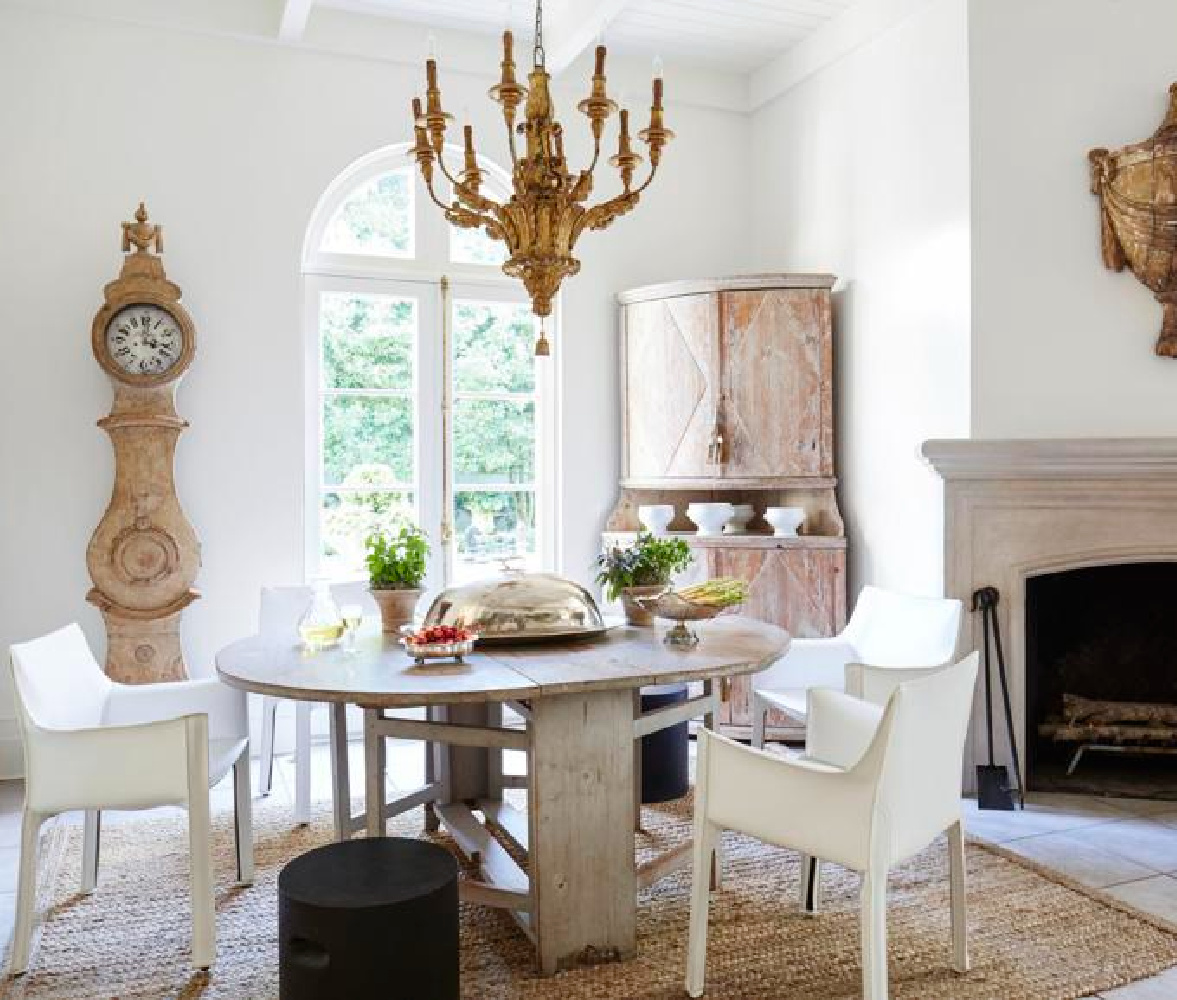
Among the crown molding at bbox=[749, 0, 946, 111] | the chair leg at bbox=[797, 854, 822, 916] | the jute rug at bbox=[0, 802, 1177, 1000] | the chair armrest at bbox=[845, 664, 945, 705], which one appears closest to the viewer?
the jute rug at bbox=[0, 802, 1177, 1000]

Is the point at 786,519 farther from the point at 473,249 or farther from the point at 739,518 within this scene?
the point at 473,249

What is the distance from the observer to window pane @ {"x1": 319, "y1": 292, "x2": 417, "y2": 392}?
15.5 feet

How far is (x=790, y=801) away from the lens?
2234mm

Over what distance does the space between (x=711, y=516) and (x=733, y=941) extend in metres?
2.37

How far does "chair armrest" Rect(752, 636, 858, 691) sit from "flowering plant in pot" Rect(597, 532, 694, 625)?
64cm

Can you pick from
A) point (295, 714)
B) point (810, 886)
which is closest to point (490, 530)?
point (295, 714)

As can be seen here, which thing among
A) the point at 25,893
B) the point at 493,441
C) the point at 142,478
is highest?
the point at 493,441

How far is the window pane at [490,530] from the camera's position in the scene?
492 cm

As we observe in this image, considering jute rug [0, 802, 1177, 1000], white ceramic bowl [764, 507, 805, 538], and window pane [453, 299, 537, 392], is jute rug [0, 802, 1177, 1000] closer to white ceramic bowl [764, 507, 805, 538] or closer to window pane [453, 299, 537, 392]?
white ceramic bowl [764, 507, 805, 538]

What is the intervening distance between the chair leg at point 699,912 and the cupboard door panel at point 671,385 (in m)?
2.53

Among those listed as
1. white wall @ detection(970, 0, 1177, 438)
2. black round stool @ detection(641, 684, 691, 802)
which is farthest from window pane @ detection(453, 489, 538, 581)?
white wall @ detection(970, 0, 1177, 438)

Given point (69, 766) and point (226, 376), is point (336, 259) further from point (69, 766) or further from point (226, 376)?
point (69, 766)

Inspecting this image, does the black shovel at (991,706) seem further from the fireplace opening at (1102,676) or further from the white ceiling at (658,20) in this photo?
the white ceiling at (658,20)

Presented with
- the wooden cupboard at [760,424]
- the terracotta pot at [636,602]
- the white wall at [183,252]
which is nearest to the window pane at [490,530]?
the wooden cupboard at [760,424]
